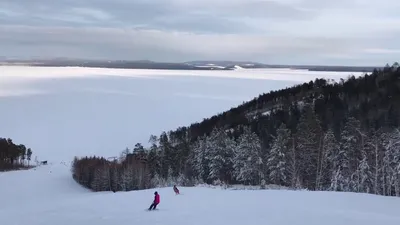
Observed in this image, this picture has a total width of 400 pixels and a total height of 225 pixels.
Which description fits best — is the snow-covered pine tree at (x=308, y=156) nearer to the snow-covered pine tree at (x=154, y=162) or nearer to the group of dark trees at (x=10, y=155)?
the snow-covered pine tree at (x=154, y=162)

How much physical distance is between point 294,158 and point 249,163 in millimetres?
6855

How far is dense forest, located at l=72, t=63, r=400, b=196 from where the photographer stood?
41594mm

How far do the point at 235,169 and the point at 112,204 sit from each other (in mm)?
28683

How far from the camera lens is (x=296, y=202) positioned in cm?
2541

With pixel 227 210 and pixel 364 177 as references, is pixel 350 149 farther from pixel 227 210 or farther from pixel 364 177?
pixel 227 210

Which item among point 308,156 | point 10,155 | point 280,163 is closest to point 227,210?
point 280,163

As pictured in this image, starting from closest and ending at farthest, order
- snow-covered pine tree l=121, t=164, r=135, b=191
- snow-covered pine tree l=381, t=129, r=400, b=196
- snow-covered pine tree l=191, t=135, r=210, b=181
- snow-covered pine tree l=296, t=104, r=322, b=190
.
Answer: snow-covered pine tree l=381, t=129, r=400, b=196
snow-covered pine tree l=296, t=104, r=322, b=190
snow-covered pine tree l=191, t=135, r=210, b=181
snow-covered pine tree l=121, t=164, r=135, b=191

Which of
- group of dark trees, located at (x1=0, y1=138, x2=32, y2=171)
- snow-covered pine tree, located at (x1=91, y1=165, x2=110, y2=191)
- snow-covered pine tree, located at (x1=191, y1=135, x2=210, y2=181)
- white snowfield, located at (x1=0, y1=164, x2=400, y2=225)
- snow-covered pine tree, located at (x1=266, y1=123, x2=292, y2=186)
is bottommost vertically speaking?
group of dark trees, located at (x1=0, y1=138, x2=32, y2=171)

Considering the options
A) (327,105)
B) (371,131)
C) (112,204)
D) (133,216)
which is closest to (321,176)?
(371,131)

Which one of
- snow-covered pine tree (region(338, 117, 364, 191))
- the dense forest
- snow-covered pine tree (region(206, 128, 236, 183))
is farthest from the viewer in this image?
snow-covered pine tree (region(206, 128, 236, 183))

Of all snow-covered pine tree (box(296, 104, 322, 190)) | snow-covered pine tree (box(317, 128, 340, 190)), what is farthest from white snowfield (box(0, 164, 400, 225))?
snow-covered pine tree (box(296, 104, 322, 190))

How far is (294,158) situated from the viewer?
47.0 m

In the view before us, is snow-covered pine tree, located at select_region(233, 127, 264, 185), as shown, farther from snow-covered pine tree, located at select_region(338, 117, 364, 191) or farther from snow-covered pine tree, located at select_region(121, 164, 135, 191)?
snow-covered pine tree, located at select_region(121, 164, 135, 191)

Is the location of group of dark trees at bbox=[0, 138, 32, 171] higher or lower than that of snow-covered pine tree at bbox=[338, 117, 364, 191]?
lower
